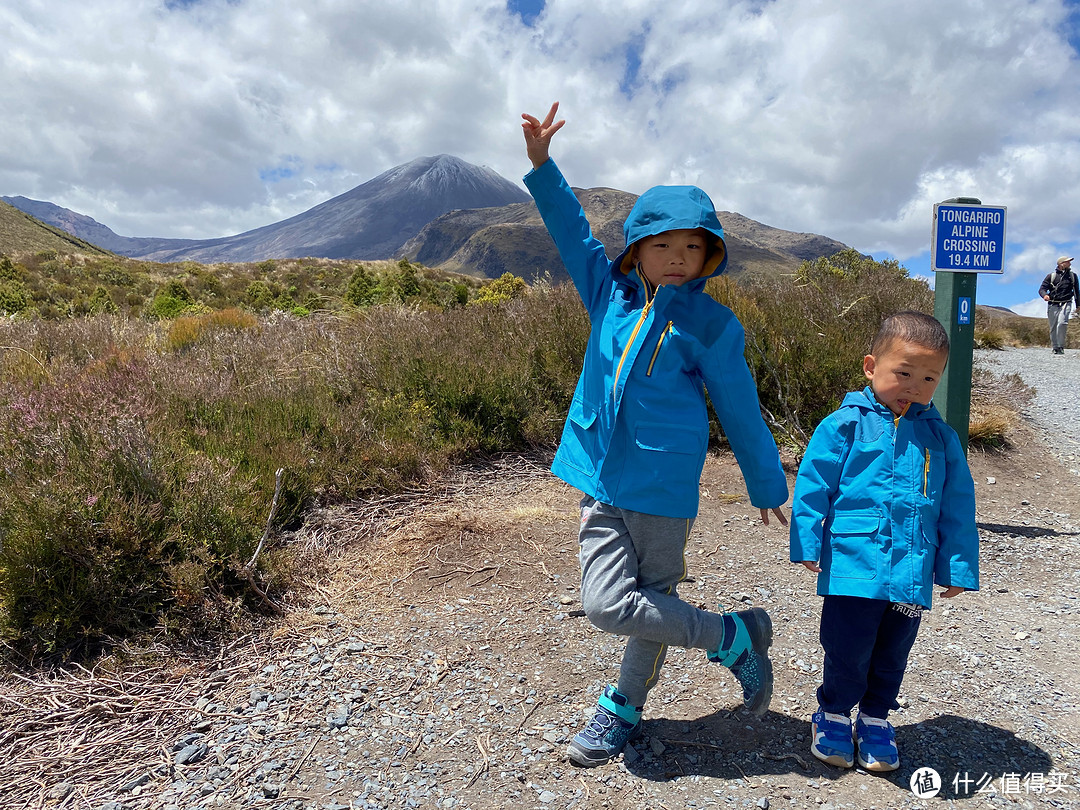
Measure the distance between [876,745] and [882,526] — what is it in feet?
2.45

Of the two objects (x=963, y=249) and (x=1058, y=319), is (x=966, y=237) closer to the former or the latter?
(x=963, y=249)

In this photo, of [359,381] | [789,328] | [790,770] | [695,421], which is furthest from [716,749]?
[789,328]

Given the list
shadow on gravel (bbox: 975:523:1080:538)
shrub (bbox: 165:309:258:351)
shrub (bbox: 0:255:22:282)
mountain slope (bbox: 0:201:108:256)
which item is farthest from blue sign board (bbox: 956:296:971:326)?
mountain slope (bbox: 0:201:108:256)

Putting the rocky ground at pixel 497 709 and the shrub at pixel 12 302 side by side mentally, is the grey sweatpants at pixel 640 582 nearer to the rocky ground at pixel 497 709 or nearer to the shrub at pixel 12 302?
the rocky ground at pixel 497 709

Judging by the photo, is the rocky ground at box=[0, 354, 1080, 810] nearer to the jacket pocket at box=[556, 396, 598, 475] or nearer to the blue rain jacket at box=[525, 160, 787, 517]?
the blue rain jacket at box=[525, 160, 787, 517]

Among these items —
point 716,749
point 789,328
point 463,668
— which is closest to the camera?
point 716,749

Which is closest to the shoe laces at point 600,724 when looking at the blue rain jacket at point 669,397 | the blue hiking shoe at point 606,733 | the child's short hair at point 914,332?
the blue hiking shoe at point 606,733

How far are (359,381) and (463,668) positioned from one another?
10.3 ft

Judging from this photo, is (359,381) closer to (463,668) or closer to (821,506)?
(463,668)

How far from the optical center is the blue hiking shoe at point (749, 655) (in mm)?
2057

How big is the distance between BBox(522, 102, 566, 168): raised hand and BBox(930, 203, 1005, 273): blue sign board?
9.87 feet

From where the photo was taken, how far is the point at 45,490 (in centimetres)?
260

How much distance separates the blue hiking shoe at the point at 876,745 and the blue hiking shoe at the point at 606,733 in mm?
717

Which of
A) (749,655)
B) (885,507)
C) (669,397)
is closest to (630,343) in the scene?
(669,397)
